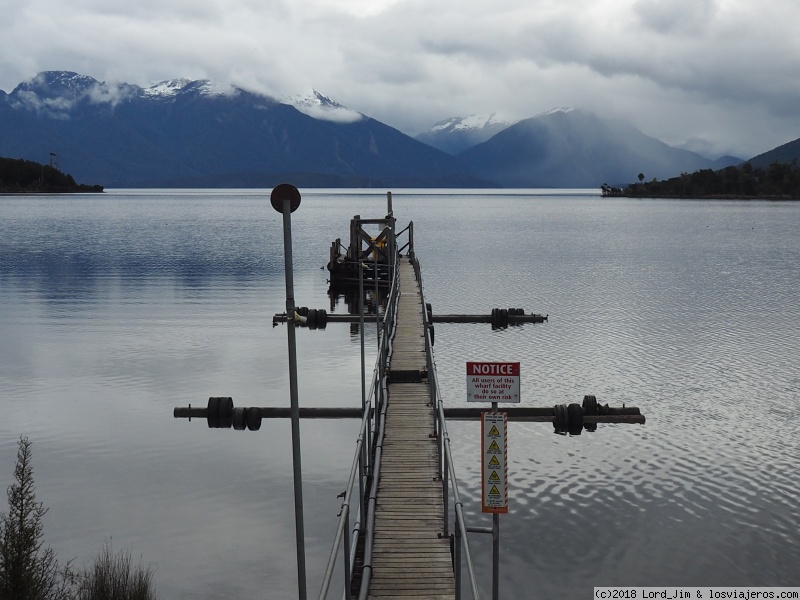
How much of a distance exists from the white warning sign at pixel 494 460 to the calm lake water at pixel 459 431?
4.44 m

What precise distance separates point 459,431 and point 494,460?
1351 cm

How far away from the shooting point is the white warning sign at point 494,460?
45.1 ft

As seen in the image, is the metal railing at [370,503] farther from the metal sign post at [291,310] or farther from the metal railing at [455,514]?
the metal sign post at [291,310]

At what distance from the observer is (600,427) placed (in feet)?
91.3

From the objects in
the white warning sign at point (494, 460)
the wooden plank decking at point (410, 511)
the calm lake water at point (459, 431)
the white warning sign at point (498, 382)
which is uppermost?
the white warning sign at point (498, 382)

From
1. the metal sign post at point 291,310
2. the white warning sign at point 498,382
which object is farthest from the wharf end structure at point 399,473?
the white warning sign at point 498,382

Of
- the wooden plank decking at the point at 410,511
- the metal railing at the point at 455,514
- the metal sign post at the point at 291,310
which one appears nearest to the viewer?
the metal sign post at the point at 291,310

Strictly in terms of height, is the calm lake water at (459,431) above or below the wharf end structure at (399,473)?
below

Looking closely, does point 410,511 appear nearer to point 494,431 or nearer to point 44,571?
point 494,431

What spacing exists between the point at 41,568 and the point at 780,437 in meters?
20.1

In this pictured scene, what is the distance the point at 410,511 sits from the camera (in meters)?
15.9

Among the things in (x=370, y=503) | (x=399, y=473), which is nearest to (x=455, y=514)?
(x=370, y=503)

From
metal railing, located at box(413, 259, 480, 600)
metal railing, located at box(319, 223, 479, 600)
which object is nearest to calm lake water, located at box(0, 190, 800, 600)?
metal railing, located at box(319, 223, 479, 600)

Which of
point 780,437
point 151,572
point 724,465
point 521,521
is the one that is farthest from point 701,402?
point 151,572
